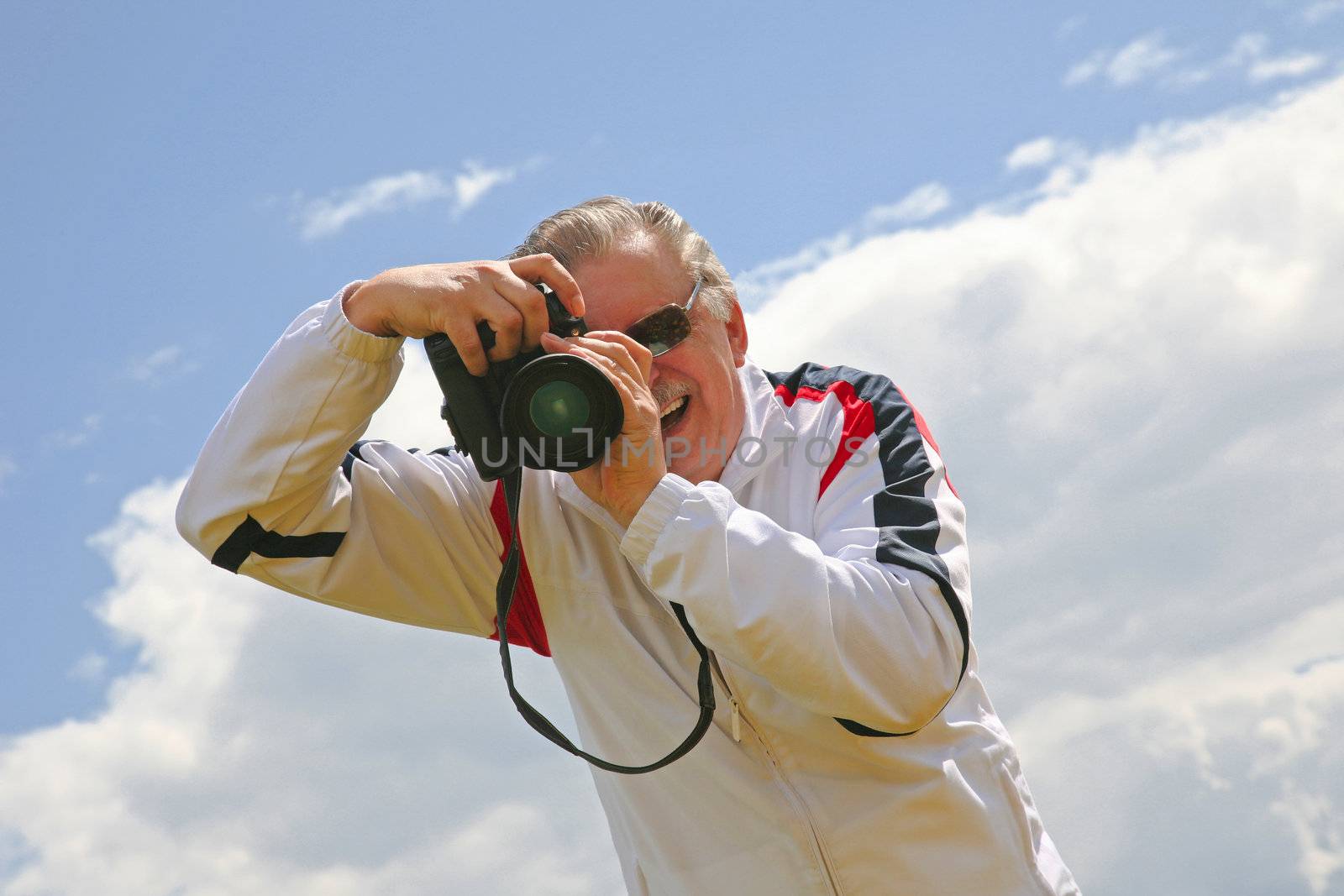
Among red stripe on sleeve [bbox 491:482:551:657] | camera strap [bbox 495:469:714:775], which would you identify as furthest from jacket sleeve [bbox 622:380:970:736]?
red stripe on sleeve [bbox 491:482:551:657]

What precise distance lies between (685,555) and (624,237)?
117cm

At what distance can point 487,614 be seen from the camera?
3.48 metres

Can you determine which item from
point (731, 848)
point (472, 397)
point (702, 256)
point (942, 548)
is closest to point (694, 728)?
point (731, 848)

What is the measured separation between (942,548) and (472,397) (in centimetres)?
110

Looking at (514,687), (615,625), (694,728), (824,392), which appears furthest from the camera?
(824,392)

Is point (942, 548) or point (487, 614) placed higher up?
point (487, 614)

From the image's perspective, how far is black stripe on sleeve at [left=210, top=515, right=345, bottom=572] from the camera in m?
3.13

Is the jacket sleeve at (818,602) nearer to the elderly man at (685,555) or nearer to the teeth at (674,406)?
the elderly man at (685,555)

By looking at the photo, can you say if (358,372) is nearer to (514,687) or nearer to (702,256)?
A: (514,687)

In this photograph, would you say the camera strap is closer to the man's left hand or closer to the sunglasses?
the man's left hand

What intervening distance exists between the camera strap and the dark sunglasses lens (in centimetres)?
53

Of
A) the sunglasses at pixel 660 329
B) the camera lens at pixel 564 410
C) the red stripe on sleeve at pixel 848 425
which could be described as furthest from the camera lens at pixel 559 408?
the red stripe on sleeve at pixel 848 425

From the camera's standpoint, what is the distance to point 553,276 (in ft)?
9.59

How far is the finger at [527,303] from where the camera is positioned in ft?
9.39
